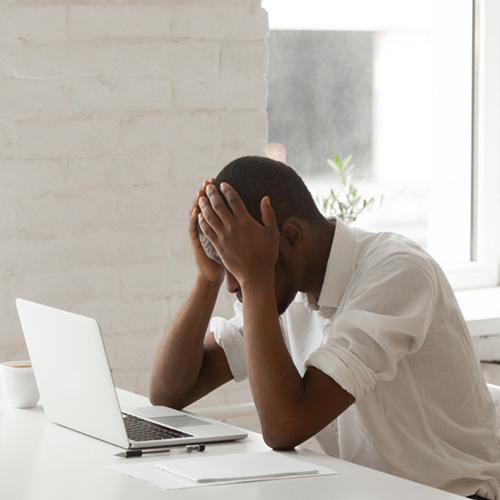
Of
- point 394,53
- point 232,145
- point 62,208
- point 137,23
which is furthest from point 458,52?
point 62,208

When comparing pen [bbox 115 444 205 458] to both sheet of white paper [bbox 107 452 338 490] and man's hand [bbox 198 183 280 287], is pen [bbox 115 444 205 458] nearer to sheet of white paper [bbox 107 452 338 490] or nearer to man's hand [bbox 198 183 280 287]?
sheet of white paper [bbox 107 452 338 490]

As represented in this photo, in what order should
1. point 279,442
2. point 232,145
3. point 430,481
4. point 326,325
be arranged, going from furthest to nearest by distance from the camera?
1. point 232,145
2. point 326,325
3. point 430,481
4. point 279,442

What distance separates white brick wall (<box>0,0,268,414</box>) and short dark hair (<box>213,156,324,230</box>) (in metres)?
0.74

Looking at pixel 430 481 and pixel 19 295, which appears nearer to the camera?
pixel 430 481

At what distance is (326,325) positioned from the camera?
64.1 inches

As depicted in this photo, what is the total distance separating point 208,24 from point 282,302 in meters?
1.06

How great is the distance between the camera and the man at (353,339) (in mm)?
1351

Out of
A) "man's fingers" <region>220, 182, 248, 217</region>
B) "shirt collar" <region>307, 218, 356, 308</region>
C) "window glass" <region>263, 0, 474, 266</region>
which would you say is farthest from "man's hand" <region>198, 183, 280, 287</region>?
"window glass" <region>263, 0, 474, 266</region>

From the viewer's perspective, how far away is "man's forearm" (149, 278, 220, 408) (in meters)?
1.72

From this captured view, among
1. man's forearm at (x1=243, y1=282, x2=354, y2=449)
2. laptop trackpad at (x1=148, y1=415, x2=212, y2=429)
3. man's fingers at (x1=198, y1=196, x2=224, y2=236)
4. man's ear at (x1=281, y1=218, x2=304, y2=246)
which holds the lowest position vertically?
laptop trackpad at (x1=148, y1=415, x2=212, y2=429)

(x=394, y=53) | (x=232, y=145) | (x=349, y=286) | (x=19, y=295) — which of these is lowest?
(x=19, y=295)

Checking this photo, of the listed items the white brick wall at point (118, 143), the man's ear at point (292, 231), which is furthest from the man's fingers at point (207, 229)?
the white brick wall at point (118, 143)

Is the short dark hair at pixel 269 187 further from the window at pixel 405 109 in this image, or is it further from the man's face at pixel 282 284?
the window at pixel 405 109

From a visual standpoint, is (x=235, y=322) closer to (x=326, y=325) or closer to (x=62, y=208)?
(x=326, y=325)
